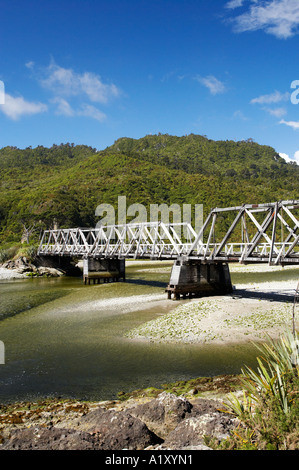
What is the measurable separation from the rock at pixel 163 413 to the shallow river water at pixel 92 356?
9.61 feet

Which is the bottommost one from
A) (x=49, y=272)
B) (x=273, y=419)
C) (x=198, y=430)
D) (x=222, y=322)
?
(x=49, y=272)

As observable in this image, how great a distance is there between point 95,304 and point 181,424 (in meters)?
22.0

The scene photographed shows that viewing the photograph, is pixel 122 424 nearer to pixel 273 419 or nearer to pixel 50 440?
pixel 50 440

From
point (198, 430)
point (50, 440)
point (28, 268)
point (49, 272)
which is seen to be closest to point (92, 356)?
point (50, 440)

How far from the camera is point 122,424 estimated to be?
284 inches

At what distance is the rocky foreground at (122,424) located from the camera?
6621 millimetres

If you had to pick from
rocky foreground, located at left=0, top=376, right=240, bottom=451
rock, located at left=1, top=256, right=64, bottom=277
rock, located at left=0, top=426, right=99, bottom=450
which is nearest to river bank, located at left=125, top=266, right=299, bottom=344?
rocky foreground, located at left=0, top=376, right=240, bottom=451

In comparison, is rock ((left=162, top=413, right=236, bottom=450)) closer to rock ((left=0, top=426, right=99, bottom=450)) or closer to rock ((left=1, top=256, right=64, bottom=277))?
rock ((left=0, top=426, right=99, bottom=450))

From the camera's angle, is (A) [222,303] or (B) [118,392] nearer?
(B) [118,392]

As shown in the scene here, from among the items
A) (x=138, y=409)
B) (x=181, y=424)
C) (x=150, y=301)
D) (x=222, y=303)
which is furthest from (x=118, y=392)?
(x=150, y=301)

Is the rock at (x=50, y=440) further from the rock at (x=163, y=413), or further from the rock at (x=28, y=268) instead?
the rock at (x=28, y=268)

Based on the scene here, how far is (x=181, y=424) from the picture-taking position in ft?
23.5

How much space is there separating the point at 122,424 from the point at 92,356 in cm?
820
